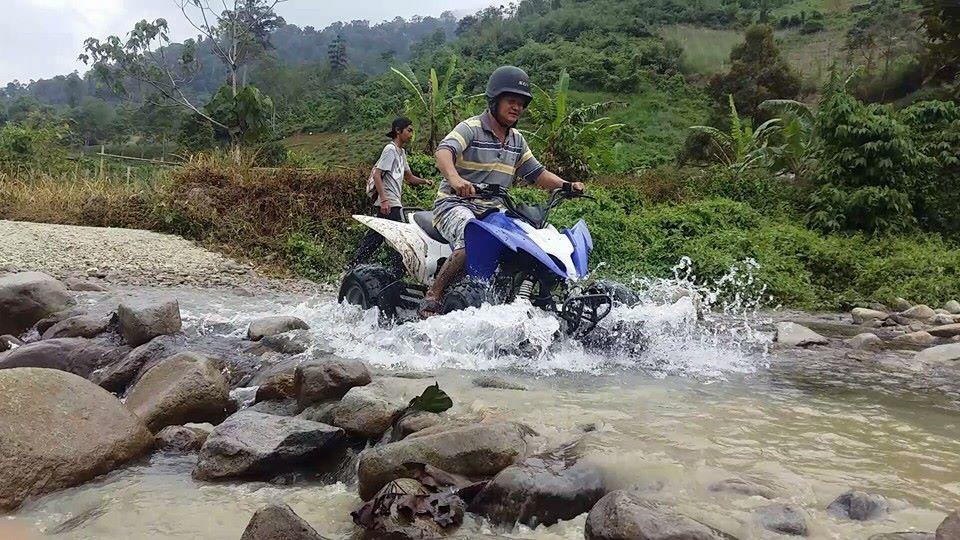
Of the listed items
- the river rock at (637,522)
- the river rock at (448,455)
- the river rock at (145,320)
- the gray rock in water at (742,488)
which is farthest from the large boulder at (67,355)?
the gray rock in water at (742,488)

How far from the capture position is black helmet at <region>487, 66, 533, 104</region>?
6.09 metres

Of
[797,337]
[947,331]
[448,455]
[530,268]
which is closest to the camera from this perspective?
[448,455]

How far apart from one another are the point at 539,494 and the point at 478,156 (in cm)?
385

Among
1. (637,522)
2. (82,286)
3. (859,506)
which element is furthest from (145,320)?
(859,506)

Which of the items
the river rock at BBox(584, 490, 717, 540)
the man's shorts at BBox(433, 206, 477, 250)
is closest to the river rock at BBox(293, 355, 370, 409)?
the man's shorts at BBox(433, 206, 477, 250)

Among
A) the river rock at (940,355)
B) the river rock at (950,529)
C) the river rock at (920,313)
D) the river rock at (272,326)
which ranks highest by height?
the river rock at (950,529)

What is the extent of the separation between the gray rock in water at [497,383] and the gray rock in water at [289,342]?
Result: 1.91 m

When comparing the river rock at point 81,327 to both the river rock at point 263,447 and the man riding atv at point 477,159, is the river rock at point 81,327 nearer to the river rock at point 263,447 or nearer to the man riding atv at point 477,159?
the man riding atv at point 477,159

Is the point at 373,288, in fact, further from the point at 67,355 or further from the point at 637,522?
the point at 637,522

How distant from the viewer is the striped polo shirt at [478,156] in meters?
6.33

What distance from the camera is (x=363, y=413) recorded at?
4051mm

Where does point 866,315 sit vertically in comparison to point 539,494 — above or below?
below

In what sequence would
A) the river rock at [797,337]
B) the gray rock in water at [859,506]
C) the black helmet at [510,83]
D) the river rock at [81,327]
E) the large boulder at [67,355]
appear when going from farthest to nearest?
the river rock at [797,337], the river rock at [81,327], the black helmet at [510,83], the large boulder at [67,355], the gray rock in water at [859,506]

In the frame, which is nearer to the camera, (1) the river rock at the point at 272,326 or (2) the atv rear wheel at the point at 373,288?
(1) the river rock at the point at 272,326
